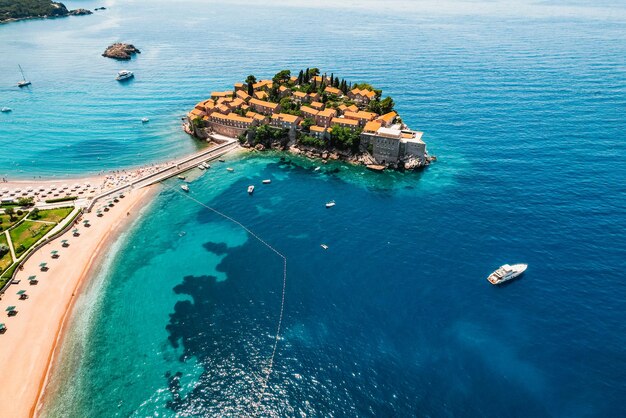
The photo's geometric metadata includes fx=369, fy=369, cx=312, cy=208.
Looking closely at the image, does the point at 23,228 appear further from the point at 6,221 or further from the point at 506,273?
the point at 506,273

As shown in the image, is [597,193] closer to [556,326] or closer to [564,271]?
[564,271]

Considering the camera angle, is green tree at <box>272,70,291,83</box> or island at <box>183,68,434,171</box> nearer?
island at <box>183,68,434,171</box>

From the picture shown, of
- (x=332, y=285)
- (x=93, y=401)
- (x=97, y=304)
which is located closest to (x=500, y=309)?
(x=332, y=285)

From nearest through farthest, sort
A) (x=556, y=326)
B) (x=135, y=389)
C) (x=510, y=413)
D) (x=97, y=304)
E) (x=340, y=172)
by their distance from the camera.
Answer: (x=510, y=413) < (x=135, y=389) < (x=556, y=326) < (x=97, y=304) < (x=340, y=172)

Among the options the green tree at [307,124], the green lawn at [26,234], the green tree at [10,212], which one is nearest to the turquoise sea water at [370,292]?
the green tree at [307,124]

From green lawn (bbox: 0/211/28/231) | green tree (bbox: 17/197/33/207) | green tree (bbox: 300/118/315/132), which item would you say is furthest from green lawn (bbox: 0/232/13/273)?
green tree (bbox: 300/118/315/132)

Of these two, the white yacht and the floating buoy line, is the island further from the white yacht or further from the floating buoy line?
the white yacht
